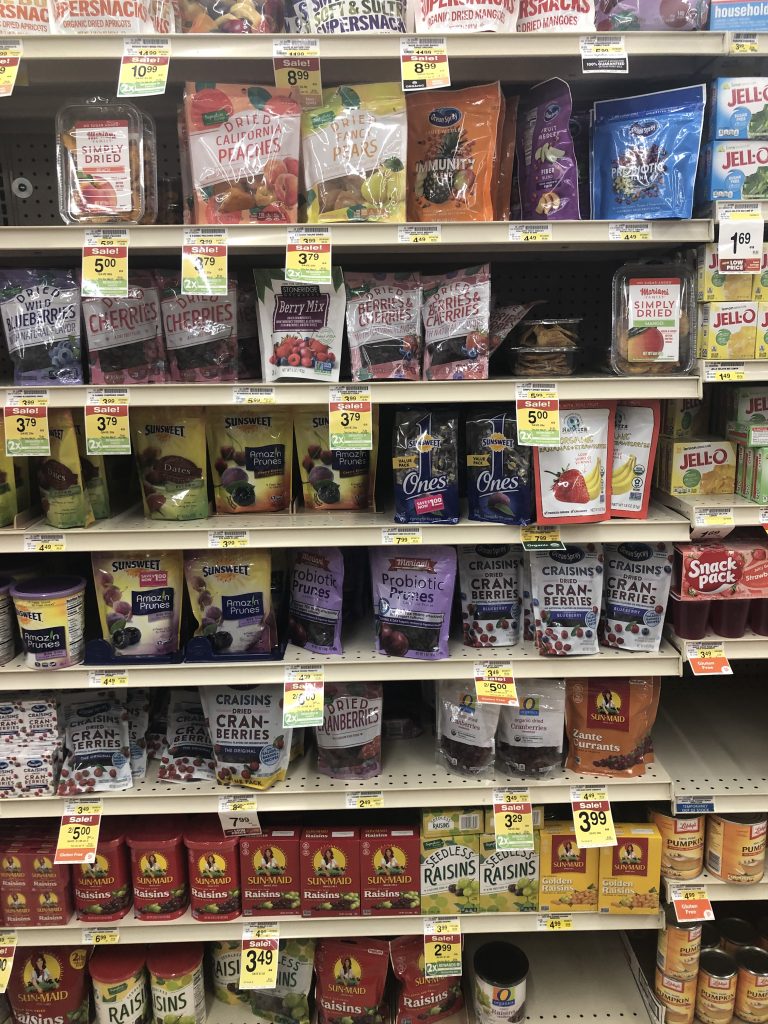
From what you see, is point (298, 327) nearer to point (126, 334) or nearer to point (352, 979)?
point (126, 334)

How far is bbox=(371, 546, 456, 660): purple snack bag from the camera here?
1879mm

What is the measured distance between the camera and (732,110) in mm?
1701

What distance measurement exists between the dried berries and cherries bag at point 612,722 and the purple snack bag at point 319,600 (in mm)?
652

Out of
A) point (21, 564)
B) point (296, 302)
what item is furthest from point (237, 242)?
point (21, 564)

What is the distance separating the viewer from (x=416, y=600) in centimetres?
189

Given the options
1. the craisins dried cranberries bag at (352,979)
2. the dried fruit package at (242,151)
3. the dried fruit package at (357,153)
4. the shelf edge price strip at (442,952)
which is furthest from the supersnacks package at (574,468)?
the craisins dried cranberries bag at (352,979)

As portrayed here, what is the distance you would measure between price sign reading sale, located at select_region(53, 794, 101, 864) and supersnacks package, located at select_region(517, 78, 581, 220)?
1.84 m

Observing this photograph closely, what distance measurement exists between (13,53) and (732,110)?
1.62m

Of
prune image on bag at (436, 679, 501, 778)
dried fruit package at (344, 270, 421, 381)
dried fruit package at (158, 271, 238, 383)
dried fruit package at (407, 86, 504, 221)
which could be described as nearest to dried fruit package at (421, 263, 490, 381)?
dried fruit package at (344, 270, 421, 381)

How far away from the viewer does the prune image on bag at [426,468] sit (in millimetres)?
1805

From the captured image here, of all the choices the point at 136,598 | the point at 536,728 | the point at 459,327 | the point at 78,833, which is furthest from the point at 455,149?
the point at 78,833

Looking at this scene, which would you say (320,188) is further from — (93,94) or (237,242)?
(93,94)

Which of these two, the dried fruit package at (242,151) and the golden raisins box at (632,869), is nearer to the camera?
the dried fruit package at (242,151)

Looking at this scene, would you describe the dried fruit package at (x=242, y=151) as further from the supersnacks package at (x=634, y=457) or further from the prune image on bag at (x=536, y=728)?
the prune image on bag at (x=536, y=728)
